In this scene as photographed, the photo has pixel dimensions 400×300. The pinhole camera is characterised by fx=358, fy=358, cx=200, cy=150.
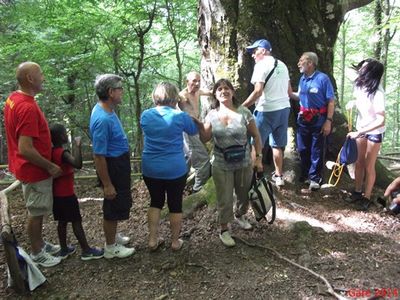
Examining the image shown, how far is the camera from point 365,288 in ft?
10.7

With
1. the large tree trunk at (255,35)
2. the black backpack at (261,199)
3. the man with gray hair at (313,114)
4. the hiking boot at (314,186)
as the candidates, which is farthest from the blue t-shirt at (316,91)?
the black backpack at (261,199)

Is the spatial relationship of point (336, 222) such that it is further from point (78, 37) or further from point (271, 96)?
point (78, 37)

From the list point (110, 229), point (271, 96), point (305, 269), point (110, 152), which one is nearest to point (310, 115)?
point (271, 96)

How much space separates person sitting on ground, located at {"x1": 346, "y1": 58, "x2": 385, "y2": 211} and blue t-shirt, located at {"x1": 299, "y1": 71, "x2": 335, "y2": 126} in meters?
0.39

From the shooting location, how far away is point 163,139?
12.4 feet

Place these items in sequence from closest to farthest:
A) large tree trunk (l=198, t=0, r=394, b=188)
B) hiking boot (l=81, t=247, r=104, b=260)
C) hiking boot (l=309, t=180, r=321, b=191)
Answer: hiking boot (l=81, t=247, r=104, b=260) → hiking boot (l=309, t=180, r=321, b=191) → large tree trunk (l=198, t=0, r=394, b=188)

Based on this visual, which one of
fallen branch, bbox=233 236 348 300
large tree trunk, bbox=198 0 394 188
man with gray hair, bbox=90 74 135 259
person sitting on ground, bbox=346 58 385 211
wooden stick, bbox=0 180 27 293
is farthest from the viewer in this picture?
large tree trunk, bbox=198 0 394 188

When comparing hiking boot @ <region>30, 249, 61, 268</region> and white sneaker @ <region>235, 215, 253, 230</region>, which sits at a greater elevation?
white sneaker @ <region>235, 215, 253, 230</region>

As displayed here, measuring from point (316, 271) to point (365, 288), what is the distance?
1.54ft

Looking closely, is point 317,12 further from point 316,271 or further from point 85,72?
point 85,72

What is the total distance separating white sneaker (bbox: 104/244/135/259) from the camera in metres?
3.96

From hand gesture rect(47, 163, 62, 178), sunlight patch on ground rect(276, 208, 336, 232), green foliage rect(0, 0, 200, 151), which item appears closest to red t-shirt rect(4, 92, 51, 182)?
hand gesture rect(47, 163, 62, 178)

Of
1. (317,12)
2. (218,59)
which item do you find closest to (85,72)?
(218,59)

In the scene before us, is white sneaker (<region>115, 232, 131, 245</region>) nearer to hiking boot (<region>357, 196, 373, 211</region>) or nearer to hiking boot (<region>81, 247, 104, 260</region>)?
hiking boot (<region>81, 247, 104, 260</region>)
